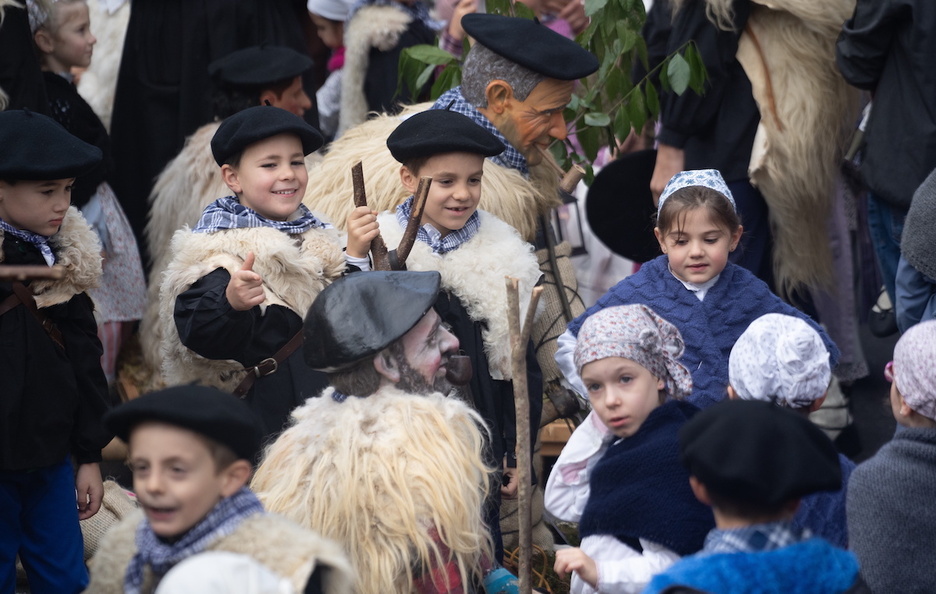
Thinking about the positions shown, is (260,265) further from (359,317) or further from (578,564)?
(578,564)

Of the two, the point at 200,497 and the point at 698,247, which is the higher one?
the point at 698,247

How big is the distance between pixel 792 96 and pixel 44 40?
316cm

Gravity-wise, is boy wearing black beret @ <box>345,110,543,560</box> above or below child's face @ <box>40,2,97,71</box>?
below

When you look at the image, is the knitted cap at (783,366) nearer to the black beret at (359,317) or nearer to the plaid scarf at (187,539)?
the black beret at (359,317)

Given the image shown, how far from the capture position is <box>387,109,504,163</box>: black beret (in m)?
3.83

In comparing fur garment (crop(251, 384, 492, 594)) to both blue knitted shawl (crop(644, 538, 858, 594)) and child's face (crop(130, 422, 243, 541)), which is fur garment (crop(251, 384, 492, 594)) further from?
blue knitted shawl (crop(644, 538, 858, 594))

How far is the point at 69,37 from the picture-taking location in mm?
5156

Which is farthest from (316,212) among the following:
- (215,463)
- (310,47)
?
(310,47)

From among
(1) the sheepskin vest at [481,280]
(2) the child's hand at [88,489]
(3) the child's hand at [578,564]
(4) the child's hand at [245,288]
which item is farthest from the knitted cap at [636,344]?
(2) the child's hand at [88,489]

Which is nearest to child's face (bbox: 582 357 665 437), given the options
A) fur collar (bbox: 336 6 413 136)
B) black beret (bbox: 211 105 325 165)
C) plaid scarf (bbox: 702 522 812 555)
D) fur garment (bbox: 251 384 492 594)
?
fur garment (bbox: 251 384 492 594)

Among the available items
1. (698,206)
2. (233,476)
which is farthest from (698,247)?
(233,476)

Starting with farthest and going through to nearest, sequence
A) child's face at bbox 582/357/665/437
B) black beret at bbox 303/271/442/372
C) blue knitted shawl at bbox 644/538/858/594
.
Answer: child's face at bbox 582/357/665/437 → black beret at bbox 303/271/442/372 → blue knitted shawl at bbox 644/538/858/594

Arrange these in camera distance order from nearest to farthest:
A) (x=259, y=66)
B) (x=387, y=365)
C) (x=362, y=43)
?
1. (x=387, y=365)
2. (x=259, y=66)
3. (x=362, y=43)

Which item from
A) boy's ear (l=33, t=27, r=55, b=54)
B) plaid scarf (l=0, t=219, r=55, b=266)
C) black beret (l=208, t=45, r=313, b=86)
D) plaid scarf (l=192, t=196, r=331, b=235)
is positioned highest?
boy's ear (l=33, t=27, r=55, b=54)
